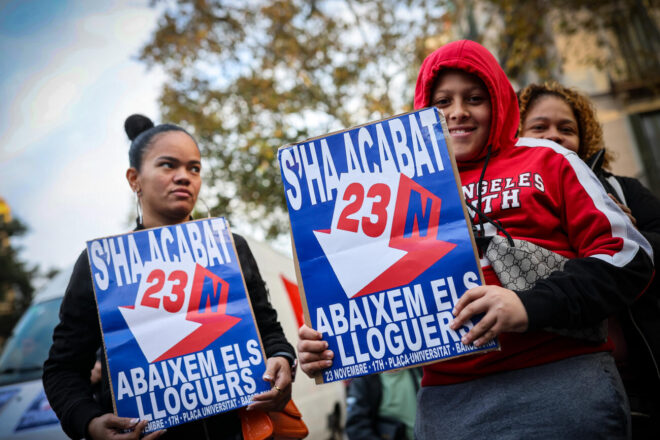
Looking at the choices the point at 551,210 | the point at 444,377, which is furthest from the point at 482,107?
the point at 444,377

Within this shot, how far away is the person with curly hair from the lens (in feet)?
6.33

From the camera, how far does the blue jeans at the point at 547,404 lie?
1417 mm

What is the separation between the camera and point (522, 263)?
154 cm

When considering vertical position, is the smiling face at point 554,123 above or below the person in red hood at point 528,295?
above

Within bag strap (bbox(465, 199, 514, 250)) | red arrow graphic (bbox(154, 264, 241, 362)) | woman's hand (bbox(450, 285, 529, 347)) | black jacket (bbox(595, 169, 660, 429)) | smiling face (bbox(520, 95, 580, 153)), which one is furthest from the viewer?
smiling face (bbox(520, 95, 580, 153))

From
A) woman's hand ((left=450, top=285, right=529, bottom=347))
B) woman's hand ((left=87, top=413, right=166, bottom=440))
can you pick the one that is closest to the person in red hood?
woman's hand ((left=450, top=285, right=529, bottom=347))

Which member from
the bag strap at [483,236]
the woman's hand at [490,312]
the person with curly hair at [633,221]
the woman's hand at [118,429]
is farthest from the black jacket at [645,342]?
the woman's hand at [118,429]

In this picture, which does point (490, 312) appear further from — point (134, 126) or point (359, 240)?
point (134, 126)

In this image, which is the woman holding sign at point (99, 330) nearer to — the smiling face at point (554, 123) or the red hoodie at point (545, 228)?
the red hoodie at point (545, 228)

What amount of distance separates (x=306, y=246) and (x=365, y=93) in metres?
8.73

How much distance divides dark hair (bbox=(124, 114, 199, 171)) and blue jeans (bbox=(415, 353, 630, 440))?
1.64 m

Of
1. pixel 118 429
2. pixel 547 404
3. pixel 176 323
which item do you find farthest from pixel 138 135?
pixel 547 404

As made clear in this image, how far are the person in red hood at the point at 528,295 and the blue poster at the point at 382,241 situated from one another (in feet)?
0.27

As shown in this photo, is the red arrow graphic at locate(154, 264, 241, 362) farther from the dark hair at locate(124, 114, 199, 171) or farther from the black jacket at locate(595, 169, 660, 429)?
the black jacket at locate(595, 169, 660, 429)
